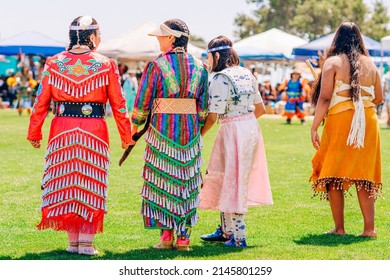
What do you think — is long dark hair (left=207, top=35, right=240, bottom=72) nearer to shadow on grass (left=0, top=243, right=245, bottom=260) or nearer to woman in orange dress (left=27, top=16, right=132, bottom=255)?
woman in orange dress (left=27, top=16, right=132, bottom=255)

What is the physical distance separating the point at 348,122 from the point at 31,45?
78.7 feet

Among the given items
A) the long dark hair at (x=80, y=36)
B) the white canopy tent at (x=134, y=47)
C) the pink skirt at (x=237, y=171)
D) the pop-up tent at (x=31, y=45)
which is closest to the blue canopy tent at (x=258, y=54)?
the white canopy tent at (x=134, y=47)

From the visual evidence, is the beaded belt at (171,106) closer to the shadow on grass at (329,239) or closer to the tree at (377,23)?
the shadow on grass at (329,239)

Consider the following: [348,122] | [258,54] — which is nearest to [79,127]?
[348,122]

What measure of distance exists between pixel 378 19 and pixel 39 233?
54.2 metres

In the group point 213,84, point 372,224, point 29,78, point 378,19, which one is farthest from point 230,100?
point 378,19

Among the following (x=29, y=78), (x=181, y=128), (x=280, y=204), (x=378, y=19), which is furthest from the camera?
(x=378, y=19)

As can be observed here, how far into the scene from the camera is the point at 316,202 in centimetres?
958

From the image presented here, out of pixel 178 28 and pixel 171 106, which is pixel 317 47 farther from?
pixel 171 106

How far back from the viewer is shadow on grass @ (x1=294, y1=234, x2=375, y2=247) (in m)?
7.24

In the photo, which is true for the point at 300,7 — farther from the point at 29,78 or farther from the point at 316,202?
the point at 316,202

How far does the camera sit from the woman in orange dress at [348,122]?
7309 mm

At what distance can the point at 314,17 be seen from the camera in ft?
199

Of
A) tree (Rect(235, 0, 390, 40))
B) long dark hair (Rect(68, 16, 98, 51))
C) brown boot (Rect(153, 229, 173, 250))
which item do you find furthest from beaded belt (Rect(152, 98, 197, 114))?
tree (Rect(235, 0, 390, 40))
